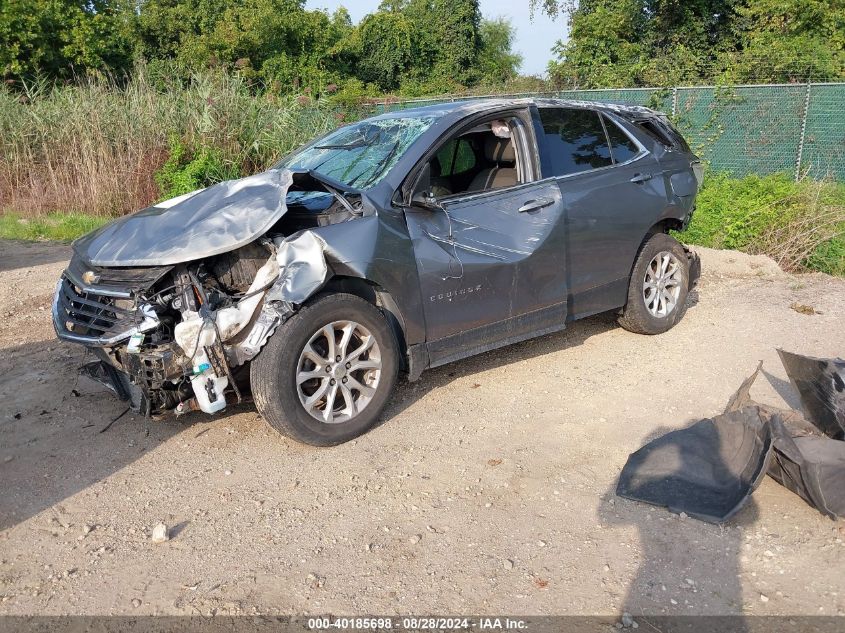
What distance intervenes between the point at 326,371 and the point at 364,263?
0.67 m

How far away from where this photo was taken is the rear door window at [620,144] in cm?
604

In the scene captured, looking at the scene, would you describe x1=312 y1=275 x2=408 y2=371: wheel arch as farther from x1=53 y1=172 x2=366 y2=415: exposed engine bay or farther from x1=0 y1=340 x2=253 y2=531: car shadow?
x1=0 y1=340 x2=253 y2=531: car shadow

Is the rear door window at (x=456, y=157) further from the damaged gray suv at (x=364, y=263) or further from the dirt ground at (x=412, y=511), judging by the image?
the dirt ground at (x=412, y=511)

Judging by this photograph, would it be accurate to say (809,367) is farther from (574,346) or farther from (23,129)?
(23,129)

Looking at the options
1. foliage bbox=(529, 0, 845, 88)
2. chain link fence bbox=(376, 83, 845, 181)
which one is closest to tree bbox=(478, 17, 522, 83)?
foliage bbox=(529, 0, 845, 88)

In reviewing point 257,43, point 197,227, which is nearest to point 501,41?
point 257,43

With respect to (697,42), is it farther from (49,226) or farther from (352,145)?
(352,145)

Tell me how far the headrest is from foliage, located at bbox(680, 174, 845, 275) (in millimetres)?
5277

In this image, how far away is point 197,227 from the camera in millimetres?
4316

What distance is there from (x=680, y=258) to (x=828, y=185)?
4.74 m

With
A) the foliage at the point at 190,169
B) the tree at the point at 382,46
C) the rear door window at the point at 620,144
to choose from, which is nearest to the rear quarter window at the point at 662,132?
the rear door window at the point at 620,144

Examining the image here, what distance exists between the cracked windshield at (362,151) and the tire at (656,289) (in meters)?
2.26

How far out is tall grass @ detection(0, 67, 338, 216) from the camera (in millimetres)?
12219

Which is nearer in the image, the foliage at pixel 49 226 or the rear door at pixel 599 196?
the rear door at pixel 599 196
